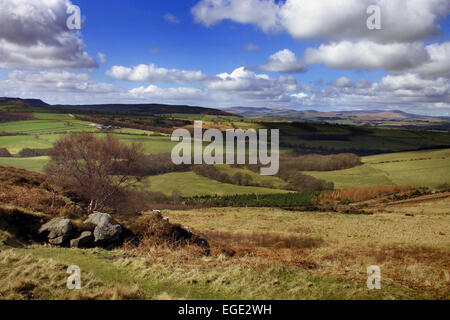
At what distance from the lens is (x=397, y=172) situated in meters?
77.8

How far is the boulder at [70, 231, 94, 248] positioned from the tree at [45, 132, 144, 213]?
1139cm

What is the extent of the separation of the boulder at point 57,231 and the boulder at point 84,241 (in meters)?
0.49

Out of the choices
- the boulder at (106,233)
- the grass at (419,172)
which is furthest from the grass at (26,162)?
the grass at (419,172)

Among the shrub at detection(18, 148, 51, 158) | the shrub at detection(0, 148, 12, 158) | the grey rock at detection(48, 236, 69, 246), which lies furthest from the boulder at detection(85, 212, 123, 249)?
the shrub at detection(0, 148, 12, 158)

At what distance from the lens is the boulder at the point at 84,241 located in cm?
1525

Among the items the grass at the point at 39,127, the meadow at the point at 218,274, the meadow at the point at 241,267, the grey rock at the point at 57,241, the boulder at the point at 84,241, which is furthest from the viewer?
the grass at the point at 39,127

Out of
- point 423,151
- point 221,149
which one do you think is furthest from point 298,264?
point 423,151

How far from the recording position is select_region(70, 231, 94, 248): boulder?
1525 centimetres

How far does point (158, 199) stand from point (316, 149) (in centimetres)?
7435

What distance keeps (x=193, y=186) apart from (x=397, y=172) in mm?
55697

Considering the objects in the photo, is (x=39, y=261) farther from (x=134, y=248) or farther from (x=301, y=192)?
(x=301, y=192)

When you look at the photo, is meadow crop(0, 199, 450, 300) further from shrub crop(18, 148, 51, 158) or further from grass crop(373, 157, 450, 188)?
grass crop(373, 157, 450, 188)

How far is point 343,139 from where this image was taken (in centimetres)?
13138

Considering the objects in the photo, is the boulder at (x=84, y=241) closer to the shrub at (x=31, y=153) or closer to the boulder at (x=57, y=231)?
the boulder at (x=57, y=231)
